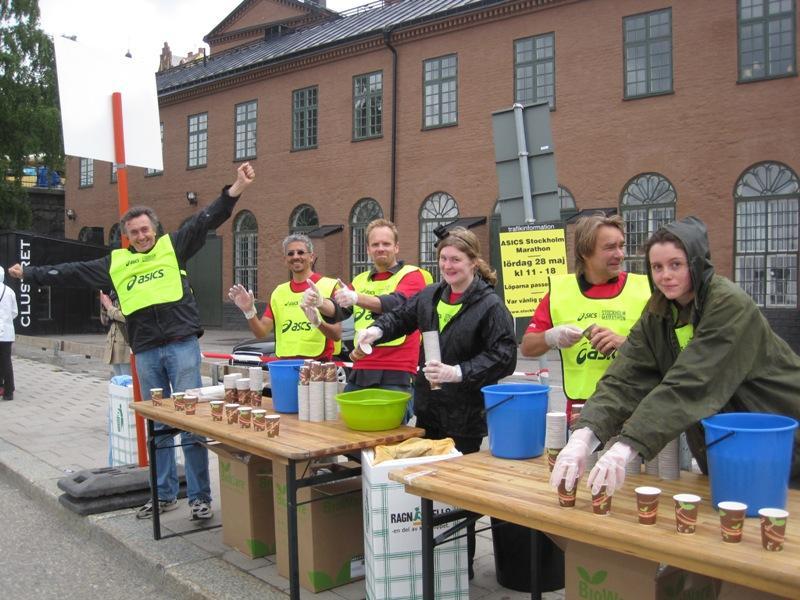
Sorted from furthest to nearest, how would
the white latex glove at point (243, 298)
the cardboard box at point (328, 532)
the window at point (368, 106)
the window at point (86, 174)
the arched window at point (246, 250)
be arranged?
the window at point (86, 174) < the arched window at point (246, 250) < the window at point (368, 106) < the white latex glove at point (243, 298) < the cardboard box at point (328, 532)

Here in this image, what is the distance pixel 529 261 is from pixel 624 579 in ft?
14.9

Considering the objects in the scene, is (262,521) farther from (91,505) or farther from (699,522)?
(699,522)

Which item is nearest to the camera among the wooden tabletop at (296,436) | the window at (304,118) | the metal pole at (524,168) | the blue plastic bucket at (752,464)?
the blue plastic bucket at (752,464)

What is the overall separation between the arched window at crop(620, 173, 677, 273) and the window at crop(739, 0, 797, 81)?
9.05 feet

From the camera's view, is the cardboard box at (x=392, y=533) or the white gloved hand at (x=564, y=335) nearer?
the cardboard box at (x=392, y=533)

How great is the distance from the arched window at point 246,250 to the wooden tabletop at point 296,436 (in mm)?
22299

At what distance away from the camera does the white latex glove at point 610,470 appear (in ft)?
7.80

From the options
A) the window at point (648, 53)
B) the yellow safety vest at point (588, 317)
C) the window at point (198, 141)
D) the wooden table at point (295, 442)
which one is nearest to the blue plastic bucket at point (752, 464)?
the yellow safety vest at point (588, 317)

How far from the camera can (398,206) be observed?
22328 mm

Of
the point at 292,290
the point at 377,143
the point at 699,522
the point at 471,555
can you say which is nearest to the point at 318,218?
the point at 377,143

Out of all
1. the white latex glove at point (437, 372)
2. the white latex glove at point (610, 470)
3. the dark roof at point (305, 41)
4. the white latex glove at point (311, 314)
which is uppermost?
the dark roof at point (305, 41)

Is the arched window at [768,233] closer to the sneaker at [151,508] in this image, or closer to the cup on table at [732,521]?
the sneaker at [151,508]

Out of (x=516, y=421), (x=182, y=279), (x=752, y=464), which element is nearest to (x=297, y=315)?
(x=182, y=279)

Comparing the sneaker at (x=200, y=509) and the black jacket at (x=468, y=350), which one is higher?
the black jacket at (x=468, y=350)
